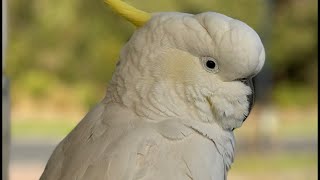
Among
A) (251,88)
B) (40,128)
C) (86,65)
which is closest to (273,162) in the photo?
(86,65)

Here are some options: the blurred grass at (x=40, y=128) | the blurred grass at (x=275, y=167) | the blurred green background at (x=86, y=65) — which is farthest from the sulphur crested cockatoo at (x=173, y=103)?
the blurred grass at (x=40, y=128)

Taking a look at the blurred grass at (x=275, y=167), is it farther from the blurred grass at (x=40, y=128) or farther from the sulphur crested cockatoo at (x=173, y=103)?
the sulphur crested cockatoo at (x=173, y=103)

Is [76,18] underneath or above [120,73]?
underneath

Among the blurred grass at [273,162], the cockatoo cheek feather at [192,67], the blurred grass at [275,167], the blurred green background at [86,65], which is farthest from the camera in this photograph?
the blurred green background at [86,65]

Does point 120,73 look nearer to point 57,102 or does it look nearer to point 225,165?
point 225,165

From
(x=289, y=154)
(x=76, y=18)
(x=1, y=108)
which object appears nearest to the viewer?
(x=1, y=108)

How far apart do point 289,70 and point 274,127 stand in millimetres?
683

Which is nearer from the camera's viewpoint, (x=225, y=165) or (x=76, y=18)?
(x=225, y=165)

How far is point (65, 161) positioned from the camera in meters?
1.14

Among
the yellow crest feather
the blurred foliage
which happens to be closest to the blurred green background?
the blurred foliage

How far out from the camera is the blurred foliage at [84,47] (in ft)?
20.9

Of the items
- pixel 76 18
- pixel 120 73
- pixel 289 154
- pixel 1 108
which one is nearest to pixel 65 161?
pixel 120 73

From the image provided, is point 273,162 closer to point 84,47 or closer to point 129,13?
point 84,47

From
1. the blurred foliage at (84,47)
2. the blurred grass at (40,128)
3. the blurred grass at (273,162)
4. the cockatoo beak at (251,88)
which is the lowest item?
the blurred grass at (273,162)
